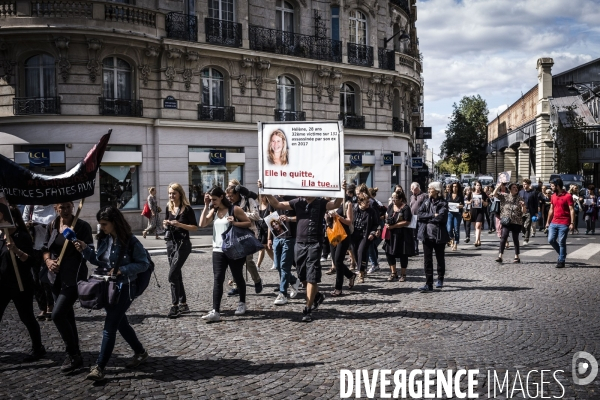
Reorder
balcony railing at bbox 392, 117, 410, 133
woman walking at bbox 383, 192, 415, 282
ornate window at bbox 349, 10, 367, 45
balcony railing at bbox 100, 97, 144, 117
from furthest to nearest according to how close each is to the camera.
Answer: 1. balcony railing at bbox 392, 117, 410, 133
2. ornate window at bbox 349, 10, 367, 45
3. balcony railing at bbox 100, 97, 144, 117
4. woman walking at bbox 383, 192, 415, 282

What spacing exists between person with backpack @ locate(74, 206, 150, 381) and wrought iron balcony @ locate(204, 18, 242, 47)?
20892 mm

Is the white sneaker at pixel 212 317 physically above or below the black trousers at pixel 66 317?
below

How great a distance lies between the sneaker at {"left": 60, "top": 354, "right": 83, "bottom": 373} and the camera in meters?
5.92

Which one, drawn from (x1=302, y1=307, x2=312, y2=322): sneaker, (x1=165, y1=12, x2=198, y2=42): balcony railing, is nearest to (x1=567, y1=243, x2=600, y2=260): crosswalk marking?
(x1=302, y1=307, x2=312, y2=322): sneaker

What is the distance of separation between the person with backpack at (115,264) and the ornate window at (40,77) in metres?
18.6

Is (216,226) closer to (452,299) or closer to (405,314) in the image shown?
(405,314)

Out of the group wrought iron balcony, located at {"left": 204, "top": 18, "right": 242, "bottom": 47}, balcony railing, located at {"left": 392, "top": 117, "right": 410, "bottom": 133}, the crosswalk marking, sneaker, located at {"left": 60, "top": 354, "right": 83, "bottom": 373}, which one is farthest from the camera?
balcony railing, located at {"left": 392, "top": 117, "right": 410, "bottom": 133}

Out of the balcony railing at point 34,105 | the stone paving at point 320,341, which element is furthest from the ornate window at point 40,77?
the stone paving at point 320,341

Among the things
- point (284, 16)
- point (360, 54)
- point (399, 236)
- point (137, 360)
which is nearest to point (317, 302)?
point (137, 360)

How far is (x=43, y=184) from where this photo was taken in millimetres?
6145

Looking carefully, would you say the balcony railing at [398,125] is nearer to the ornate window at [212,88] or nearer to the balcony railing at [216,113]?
the balcony railing at [216,113]

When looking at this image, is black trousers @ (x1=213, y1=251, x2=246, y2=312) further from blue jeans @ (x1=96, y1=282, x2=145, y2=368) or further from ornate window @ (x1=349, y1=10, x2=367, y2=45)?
ornate window @ (x1=349, y1=10, x2=367, y2=45)

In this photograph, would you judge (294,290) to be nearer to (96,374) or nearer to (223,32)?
(96,374)

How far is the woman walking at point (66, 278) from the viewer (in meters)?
5.97
